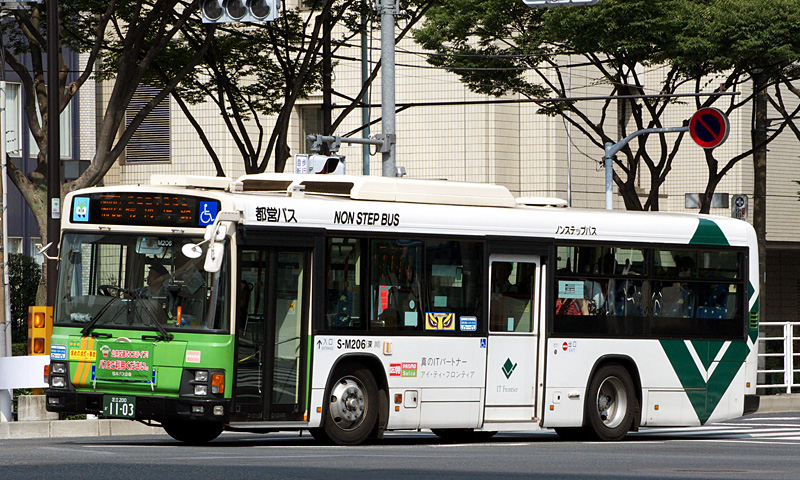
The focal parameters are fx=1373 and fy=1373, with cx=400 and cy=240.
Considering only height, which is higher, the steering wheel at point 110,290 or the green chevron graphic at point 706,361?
the steering wheel at point 110,290

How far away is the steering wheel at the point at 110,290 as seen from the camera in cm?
1363

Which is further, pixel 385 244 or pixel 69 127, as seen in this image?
pixel 69 127

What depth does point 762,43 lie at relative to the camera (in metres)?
25.9

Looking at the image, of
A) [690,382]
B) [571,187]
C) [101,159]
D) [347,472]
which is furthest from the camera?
[571,187]

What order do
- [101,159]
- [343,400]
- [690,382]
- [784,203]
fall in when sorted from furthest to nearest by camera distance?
[784,203]
[101,159]
[690,382]
[343,400]

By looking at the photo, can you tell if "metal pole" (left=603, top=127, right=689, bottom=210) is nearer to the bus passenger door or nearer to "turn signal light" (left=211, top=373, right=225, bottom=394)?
the bus passenger door

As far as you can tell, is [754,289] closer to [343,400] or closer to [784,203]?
[343,400]

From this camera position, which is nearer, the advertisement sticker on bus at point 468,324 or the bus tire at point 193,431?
the bus tire at point 193,431

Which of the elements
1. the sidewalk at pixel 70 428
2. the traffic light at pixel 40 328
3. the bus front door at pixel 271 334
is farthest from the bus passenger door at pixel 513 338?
the traffic light at pixel 40 328

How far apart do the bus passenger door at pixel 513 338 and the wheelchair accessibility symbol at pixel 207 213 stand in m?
3.51

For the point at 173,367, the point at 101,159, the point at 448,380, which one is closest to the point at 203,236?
the point at 173,367

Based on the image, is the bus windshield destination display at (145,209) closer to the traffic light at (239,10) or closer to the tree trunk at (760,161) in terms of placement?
the traffic light at (239,10)

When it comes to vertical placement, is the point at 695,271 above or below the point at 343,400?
above

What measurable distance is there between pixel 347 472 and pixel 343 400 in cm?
383
